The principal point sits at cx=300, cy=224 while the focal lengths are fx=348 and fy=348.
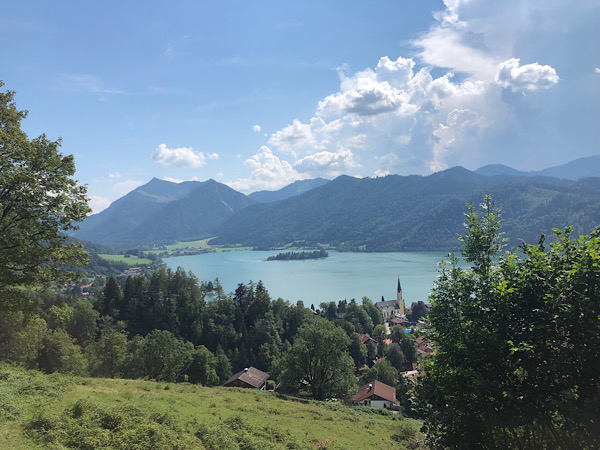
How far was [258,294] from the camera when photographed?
70.8m

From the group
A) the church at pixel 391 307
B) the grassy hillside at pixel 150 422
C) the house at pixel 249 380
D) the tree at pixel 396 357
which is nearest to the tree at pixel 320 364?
the house at pixel 249 380

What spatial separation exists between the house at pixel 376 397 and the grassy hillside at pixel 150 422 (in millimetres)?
18815

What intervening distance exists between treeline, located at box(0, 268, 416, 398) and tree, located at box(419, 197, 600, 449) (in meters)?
27.9

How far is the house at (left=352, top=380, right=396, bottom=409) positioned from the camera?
38.9m

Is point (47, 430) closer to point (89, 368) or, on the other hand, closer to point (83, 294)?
point (89, 368)

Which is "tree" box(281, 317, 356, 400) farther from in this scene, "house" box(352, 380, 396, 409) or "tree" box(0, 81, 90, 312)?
"tree" box(0, 81, 90, 312)

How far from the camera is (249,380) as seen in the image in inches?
1732

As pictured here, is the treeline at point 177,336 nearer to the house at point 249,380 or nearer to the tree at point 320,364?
the tree at point 320,364

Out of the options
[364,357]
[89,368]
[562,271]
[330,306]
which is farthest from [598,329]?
[330,306]

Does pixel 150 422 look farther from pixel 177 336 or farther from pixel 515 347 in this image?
pixel 177 336

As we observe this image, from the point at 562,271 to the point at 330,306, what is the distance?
3110 inches

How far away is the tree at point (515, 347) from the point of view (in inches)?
261

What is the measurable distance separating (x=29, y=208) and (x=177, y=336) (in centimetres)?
5305

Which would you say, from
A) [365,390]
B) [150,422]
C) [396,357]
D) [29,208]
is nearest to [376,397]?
[365,390]
